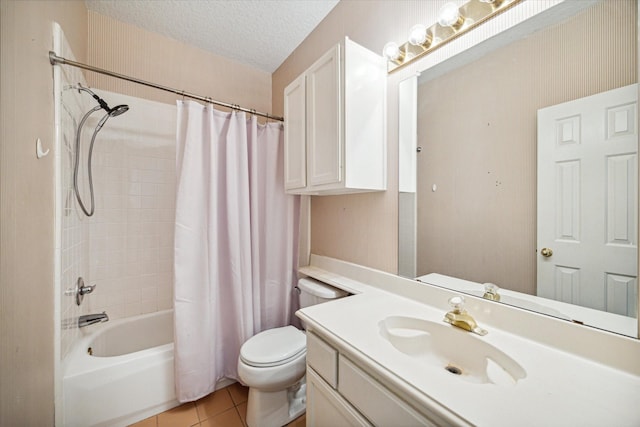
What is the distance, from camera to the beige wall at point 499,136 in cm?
72

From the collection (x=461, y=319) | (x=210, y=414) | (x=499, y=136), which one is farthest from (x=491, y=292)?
(x=210, y=414)

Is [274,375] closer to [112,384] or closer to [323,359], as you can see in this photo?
[323,359]

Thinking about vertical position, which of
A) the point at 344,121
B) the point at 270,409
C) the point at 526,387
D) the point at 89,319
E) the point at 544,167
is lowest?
the point at 270,409

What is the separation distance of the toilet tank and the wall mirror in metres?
0.55

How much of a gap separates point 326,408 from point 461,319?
58cm

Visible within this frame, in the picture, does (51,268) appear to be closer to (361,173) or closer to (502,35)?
(361,173)

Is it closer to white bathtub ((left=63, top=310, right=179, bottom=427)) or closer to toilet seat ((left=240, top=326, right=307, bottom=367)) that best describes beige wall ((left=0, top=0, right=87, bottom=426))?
white bathtub ((left=63, top=310, right=179, bottom=427))

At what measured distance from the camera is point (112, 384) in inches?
48.8

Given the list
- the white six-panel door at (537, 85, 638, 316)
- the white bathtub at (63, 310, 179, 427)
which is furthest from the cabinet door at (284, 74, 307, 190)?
the white bathtub at (63, 310, 179, 427)

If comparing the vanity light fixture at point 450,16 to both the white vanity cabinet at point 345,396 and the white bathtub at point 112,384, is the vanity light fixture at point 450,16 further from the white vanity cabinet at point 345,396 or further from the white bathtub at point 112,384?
the white bathtub at point 112,384

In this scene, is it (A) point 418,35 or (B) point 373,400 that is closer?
(B) point 373,400

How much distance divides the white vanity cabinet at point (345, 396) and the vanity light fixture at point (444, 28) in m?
1.35

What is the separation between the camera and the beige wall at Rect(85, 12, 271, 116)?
1.70 meters

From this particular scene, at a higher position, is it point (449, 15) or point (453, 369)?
point (449, 15)
